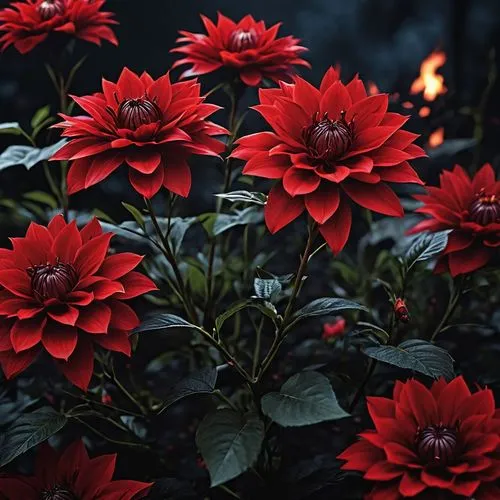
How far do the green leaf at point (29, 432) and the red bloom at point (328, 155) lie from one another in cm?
28

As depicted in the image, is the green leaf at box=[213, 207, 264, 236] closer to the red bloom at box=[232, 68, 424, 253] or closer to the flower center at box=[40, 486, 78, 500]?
the red bloom at box=[232, 68, 424, 253]

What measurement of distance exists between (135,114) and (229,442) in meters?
0.30

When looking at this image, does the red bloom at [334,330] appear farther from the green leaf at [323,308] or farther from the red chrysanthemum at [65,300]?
the red chrysanthemum at [65,300]

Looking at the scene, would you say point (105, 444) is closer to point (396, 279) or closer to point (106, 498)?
point (106, 498)

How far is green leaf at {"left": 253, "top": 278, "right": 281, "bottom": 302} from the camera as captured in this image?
2.54 feet

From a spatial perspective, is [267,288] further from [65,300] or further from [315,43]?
[315,43]

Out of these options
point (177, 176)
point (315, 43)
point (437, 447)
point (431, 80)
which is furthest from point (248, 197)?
point (315, 43)

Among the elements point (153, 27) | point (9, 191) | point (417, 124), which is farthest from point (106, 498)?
point (153, 27)

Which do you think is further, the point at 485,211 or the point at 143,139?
the point at 485,211

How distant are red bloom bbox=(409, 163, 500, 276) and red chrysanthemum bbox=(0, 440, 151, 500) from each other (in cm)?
39

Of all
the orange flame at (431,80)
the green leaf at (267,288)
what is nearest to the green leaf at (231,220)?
the green leaf at (267,288)

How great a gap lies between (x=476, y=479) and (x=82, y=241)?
1.33ft

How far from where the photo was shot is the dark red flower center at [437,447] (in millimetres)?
657

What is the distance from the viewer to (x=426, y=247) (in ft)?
2.82
